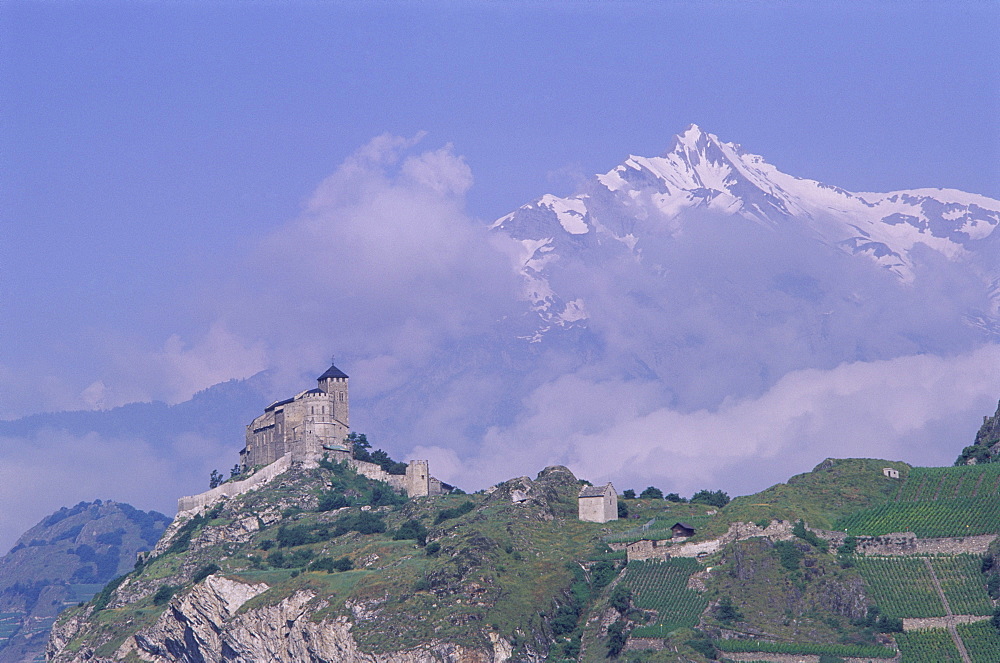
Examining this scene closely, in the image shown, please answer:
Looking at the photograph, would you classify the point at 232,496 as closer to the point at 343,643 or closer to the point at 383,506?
the point at 383,506

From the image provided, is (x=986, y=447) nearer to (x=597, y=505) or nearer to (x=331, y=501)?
(x=597, y=505)

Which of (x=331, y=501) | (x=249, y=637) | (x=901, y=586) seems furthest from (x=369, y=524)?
(x=901, y=586)

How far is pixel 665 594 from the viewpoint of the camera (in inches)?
4970

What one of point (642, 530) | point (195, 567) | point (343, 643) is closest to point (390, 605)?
point (343, 643)

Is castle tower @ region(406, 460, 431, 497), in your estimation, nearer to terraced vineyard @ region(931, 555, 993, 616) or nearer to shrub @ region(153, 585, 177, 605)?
shrub @ region(153, 585, 177, 605)

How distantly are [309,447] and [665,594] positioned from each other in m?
64.8

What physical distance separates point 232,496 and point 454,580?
5479cm

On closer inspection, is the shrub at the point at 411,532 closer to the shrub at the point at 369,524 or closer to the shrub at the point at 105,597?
the shrub at the point at 369,524

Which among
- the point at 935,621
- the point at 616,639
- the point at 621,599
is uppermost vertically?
the point at 621,599

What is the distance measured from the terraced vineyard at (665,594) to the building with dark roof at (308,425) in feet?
190

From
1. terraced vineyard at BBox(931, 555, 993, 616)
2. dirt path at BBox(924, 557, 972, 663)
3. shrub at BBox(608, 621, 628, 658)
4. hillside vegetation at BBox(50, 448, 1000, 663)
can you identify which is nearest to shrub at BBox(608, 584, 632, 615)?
hillside vegetation at BBox(50, 448, 1000, 663)

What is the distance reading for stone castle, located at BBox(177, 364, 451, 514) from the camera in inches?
7037

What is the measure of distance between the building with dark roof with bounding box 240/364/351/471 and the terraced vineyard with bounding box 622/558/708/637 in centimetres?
5802

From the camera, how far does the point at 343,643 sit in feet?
416
